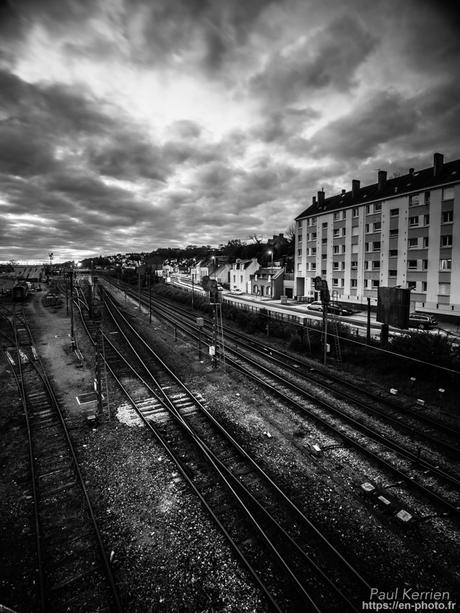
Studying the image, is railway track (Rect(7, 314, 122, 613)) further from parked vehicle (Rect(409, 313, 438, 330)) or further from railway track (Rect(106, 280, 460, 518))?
parked vehicle (Rect(409, 313, 438, 330))

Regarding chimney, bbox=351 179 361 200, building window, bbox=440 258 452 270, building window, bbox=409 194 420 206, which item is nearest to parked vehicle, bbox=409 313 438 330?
building window, bbox=440 258 452 270

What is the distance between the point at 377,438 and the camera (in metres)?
11.3

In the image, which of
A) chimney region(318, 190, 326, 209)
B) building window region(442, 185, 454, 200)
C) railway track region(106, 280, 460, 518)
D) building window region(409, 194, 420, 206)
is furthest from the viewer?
chimney region(318, 190, 326, 209)

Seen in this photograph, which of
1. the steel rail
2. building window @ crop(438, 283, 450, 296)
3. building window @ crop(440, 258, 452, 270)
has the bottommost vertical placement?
the steel rail

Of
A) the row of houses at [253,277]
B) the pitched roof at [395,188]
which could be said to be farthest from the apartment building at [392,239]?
the row of houses at [253,277]

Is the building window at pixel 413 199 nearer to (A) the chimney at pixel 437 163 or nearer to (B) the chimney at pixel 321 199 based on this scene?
(A) the chimney at pixel 437 163

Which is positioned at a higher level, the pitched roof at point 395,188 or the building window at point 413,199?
the pitched roof at point 395,188

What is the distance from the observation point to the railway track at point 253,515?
Answer: 5.97 metres

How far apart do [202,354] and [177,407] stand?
8.89 m

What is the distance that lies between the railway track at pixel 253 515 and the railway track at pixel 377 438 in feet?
12.0

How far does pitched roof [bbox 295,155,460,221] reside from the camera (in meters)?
34.8

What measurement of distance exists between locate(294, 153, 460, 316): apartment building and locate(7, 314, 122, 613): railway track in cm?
2994

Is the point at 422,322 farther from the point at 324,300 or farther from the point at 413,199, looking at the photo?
the point at 413,199

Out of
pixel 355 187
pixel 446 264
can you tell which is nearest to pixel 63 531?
pixel 446 264
